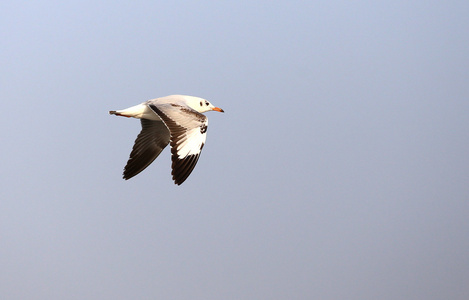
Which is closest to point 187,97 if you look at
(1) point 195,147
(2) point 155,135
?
(2) point 155,135

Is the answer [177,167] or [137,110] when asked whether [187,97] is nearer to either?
[137,110]

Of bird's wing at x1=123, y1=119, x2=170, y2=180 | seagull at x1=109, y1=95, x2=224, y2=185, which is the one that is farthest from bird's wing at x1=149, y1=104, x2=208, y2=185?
bird's wing at x1=123, y1=119, x2=170, y2=180

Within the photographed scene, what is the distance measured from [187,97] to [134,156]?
1.26m

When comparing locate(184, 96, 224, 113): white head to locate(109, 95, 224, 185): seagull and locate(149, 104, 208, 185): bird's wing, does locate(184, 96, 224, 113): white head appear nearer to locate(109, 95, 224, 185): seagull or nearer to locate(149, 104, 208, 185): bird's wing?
locate(109, 95, 224, 185): seagull

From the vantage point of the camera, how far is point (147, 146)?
33.8ft

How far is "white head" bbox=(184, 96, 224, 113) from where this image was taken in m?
9.99

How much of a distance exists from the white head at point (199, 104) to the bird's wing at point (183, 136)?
3.11ft

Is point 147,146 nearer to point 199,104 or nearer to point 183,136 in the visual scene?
point 199,104

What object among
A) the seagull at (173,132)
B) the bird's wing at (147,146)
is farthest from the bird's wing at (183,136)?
the bird's wing at (147,146)

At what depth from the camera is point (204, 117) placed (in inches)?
349

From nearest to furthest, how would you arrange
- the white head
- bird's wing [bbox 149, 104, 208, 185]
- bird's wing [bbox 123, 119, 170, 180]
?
bird's wing [bbox 149, 104, 208, 185]
the white head
bird's wing [bbox 123, 119, 170, 180]

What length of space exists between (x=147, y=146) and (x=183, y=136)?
1861mm

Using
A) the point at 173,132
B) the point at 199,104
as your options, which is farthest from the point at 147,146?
the point at 173,132

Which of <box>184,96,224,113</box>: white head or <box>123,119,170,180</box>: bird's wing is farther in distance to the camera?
<box>123,119,170,180</box>: bird's wing
